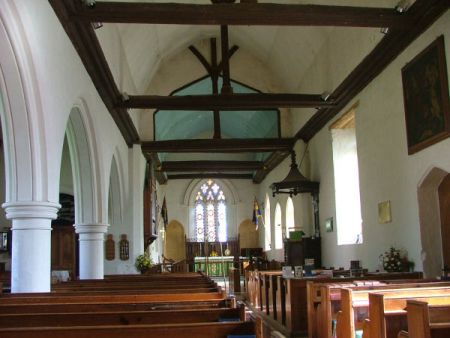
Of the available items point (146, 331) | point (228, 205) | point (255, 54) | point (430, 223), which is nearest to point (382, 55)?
point (430, 223)

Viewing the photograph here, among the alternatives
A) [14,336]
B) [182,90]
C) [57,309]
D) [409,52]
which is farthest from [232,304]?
[182,90]

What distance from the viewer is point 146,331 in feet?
9.53

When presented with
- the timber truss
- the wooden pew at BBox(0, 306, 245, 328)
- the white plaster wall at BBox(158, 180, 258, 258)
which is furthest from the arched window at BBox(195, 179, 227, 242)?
the wooden pew at BBox(0, 306, 245, 328)

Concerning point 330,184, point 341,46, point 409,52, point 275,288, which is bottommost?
point 275,288

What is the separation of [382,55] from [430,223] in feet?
8.85

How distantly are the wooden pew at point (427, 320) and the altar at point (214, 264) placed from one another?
1778 cm

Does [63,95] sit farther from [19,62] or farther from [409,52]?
[409,52]

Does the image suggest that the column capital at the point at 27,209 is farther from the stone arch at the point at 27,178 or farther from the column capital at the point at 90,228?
the column capital at the point at 90,228

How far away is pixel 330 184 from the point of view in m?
12.3

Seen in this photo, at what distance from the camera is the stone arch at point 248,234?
77.0 feet

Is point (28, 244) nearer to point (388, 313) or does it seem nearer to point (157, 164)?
point (388, 313)

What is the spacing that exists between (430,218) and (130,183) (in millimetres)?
8351

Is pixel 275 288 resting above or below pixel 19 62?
below

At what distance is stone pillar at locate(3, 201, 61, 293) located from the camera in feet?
20.7
